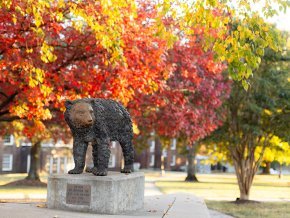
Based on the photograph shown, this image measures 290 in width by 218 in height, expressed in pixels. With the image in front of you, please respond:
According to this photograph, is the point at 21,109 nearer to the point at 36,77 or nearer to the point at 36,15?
the point at 36,77

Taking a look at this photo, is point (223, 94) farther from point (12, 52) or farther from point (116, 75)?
point (12, 52)

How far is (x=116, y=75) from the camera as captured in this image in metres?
15.9

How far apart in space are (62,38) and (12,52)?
122 inches

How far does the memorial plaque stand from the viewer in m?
10.8

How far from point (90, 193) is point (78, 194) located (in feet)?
0.93

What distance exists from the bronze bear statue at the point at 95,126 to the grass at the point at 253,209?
965cm

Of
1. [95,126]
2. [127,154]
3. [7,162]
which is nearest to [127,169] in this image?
[127,154]

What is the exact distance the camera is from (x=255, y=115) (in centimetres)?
2588

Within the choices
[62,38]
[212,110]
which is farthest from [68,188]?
[212,110]

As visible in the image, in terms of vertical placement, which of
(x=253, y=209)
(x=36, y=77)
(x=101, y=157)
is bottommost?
(x=253, y=209)

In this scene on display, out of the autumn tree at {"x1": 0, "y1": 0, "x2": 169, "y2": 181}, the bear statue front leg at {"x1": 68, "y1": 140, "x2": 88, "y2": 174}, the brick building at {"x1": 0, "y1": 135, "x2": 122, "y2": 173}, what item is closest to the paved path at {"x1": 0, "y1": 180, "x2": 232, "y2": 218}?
the bear statue front leg at {"x1": 68, "y1": 140, "x2": 88, "y2": 174}

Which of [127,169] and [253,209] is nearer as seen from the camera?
[127,169]

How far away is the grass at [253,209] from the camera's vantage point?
2031 centimetres

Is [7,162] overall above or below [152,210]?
below
